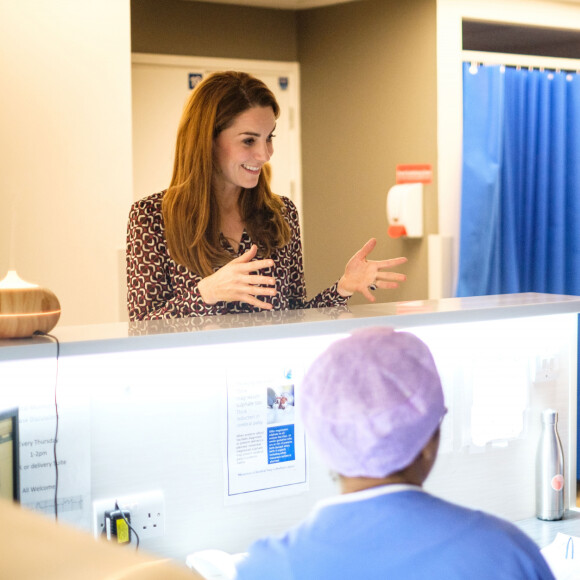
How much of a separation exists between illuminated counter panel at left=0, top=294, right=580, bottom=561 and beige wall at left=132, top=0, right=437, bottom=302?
6.91 feet

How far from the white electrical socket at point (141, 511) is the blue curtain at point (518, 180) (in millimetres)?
2698

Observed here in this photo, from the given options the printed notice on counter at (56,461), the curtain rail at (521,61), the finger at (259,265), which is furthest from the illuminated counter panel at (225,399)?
the curtain rail at (521,61)

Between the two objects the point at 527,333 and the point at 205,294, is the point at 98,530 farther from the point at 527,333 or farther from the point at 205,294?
the point at 527,333

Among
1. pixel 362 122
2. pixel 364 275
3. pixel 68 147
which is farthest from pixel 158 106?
pixel 364 275

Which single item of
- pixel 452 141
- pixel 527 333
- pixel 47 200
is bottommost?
pixel 527 333

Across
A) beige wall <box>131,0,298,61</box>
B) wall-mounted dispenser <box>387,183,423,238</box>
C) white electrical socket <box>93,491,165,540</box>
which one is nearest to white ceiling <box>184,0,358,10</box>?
beige wall <box>131,0,298,61</box>

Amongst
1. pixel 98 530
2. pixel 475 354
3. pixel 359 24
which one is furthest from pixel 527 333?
pixel 359 24

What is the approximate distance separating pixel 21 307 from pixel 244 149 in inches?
34.6

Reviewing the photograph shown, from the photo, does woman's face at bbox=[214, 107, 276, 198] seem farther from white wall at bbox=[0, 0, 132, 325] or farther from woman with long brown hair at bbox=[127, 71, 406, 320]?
white wall at bbox=[0, 0, 132, 325]

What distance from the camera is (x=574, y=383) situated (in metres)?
2.29

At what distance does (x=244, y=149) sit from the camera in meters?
2.12

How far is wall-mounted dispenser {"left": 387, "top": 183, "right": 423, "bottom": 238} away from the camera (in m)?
4.13

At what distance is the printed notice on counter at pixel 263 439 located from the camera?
69.2 inches

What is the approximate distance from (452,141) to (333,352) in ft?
10.8
